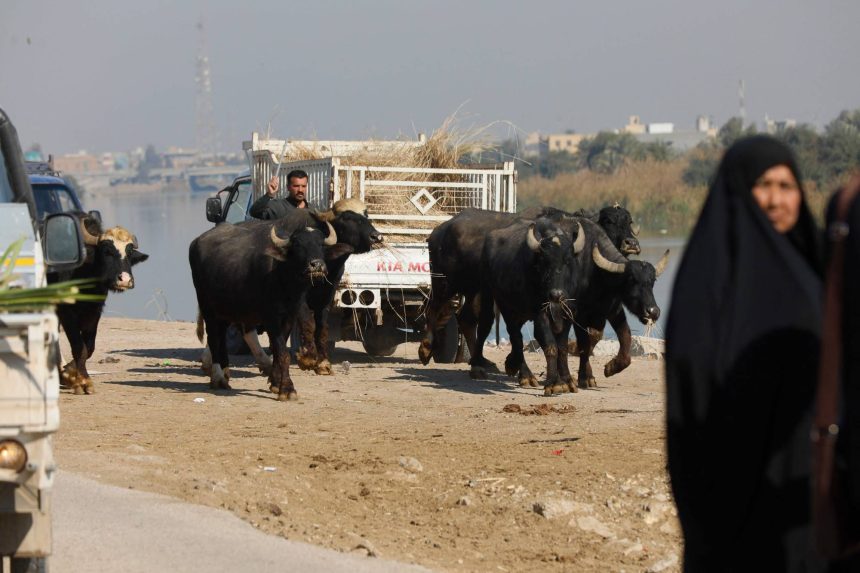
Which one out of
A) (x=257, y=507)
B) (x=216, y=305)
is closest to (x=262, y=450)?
(x=257, y=507)

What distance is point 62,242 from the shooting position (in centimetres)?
825

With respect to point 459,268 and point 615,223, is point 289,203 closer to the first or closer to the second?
point 459,268

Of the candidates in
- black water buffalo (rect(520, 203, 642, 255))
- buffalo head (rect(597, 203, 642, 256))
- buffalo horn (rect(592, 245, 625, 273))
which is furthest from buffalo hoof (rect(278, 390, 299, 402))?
buffalo head (rect(597, 203, 642, 256))

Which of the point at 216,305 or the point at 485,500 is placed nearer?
the point at 485,500

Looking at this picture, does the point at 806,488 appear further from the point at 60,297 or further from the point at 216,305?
the point at 216,305

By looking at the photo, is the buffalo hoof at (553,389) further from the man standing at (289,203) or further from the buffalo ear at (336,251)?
the man standing at (289,203)

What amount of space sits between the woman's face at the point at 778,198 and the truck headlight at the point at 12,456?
3.12 meters

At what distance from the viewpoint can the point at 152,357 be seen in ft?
70.2

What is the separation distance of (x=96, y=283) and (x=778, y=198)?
11.5 metres

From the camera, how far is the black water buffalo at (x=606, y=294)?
1694cm

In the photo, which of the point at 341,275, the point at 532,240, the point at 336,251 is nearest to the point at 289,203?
the point at 341,275

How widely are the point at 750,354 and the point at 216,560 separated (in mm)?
4187

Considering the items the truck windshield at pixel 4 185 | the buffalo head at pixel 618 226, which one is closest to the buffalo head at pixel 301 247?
the buffalo head at pixel 618 226

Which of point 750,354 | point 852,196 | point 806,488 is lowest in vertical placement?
point 806,488
